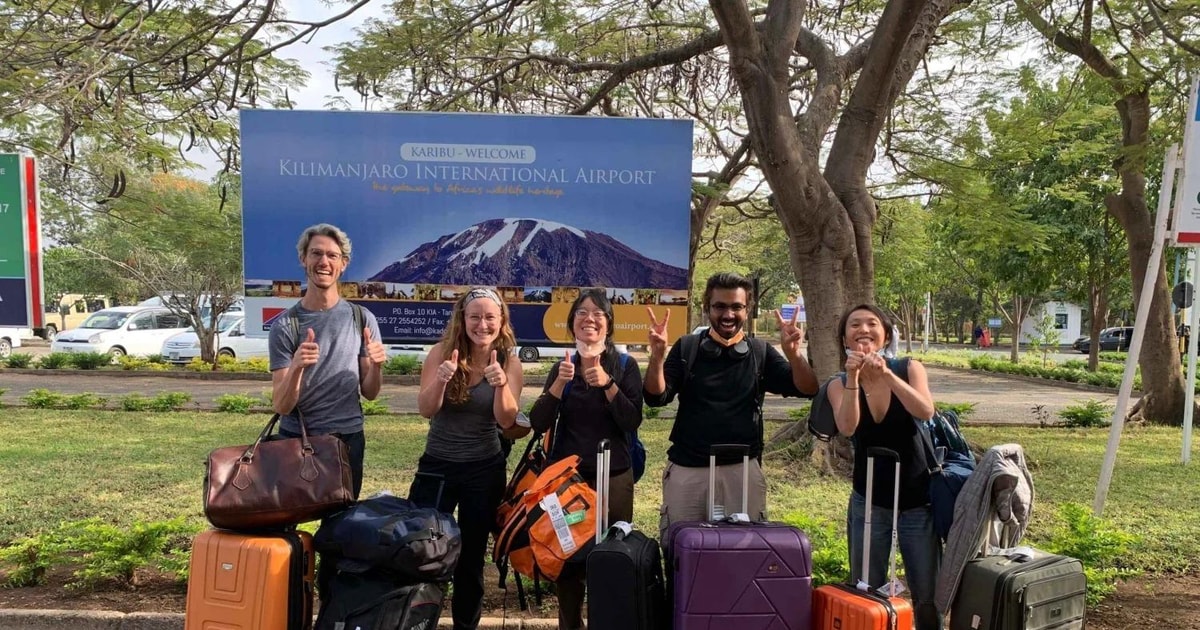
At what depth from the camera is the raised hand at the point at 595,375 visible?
2.94 m

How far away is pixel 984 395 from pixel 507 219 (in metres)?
13.1

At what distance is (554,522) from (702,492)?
68cm

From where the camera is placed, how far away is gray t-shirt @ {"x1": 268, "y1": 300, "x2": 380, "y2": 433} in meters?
3.01

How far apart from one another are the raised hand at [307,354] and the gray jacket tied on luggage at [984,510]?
259cm

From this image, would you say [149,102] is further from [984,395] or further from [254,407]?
[984,395]

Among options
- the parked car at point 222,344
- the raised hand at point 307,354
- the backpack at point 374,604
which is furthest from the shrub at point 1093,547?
the parked car at point 222,344

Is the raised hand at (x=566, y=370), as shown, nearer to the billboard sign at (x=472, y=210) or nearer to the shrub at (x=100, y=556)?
the billboard sign at (x=472, y=210)

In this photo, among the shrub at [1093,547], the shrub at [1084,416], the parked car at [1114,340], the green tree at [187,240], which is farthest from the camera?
the parked car at [1114,340]

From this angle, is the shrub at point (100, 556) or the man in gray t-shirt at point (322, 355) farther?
the shrub at point (100, 556)

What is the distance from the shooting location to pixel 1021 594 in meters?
2.62

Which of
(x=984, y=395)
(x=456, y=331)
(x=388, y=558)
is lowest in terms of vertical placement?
(x=984, y=395)

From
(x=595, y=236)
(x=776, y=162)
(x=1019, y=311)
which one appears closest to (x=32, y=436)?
(x=595, y=236)

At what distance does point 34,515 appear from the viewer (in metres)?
5.25

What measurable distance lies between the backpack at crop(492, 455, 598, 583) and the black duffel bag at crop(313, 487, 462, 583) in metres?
0.26
